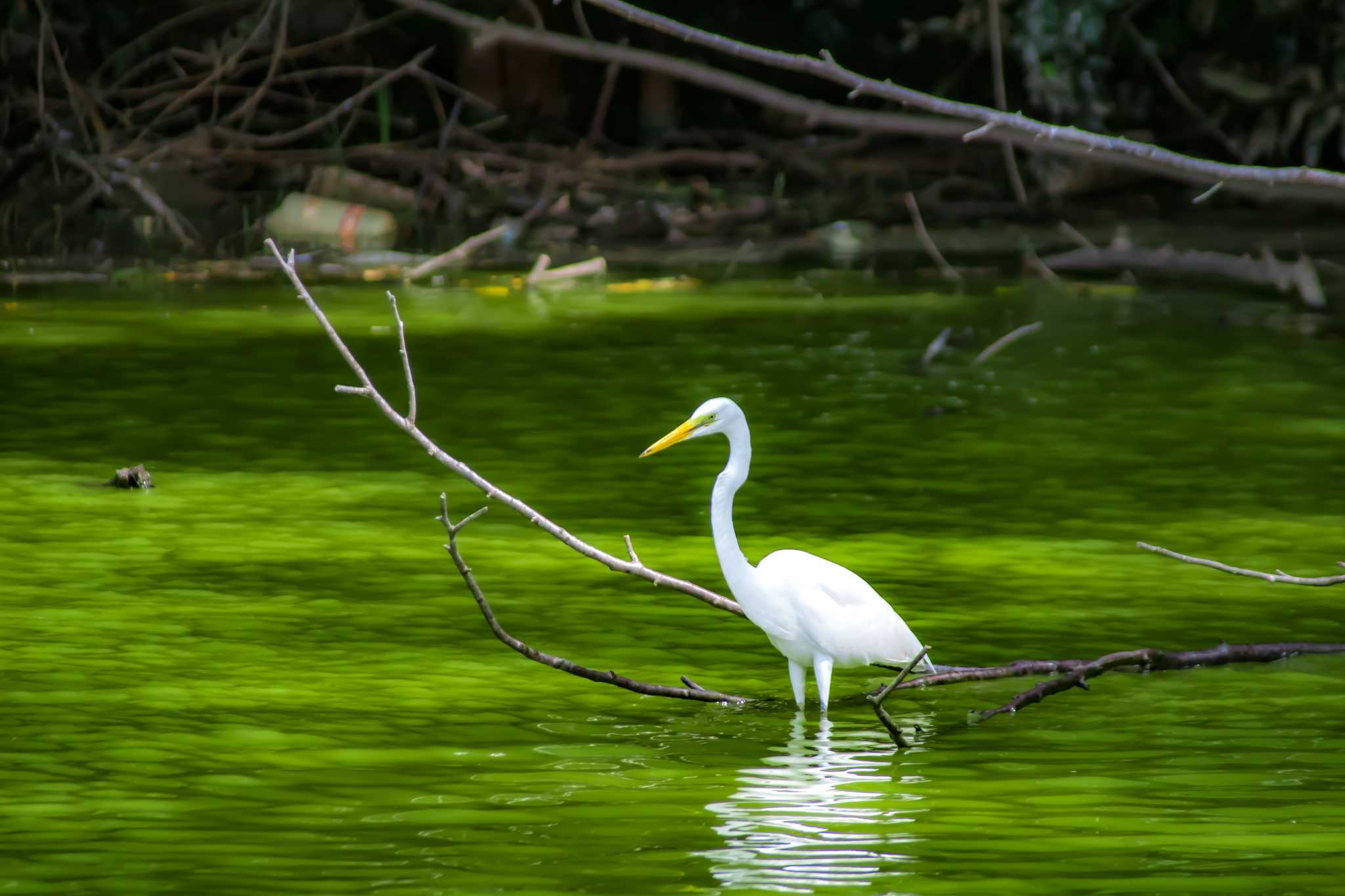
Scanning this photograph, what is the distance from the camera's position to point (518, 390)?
9.71 m

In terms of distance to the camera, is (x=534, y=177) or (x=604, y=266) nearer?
(x=604, y=266)

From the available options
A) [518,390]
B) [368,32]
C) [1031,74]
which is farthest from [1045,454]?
[368,32]

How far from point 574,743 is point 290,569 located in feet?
6.35

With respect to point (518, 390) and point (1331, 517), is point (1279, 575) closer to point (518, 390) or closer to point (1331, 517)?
point (1331, 517)

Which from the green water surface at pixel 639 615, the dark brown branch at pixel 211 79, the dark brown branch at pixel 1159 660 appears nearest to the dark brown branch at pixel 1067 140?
the green water surface at pixel 639 615

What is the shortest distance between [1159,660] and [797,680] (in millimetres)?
718

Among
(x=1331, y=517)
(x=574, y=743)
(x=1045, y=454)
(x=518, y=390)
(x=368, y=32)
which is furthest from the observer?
(x=368, y=32)

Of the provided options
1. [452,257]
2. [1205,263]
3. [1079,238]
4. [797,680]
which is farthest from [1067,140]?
[452,257]

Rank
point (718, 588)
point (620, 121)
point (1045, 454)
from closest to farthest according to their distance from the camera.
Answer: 1. point (718, 588)
2. point (1045, 454)
3. point (620, 121)

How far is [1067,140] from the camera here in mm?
2836

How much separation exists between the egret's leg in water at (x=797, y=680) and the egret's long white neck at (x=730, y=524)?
179mm

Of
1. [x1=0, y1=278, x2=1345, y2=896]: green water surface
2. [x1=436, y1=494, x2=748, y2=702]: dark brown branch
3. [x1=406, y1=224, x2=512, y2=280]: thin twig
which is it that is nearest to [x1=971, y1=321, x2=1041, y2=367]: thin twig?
[x1=0, y1=278, x2=1345, y2=896]: green water surface

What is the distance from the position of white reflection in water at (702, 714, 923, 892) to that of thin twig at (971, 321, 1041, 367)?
555cm

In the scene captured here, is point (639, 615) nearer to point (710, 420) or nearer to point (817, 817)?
point (710, 420)
